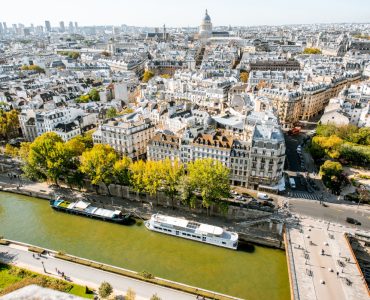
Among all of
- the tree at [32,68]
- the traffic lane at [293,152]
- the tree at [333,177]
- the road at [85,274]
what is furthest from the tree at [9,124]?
the tree at [32,68]

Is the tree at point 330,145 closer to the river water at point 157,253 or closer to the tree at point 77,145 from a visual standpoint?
the river water at point 157,253

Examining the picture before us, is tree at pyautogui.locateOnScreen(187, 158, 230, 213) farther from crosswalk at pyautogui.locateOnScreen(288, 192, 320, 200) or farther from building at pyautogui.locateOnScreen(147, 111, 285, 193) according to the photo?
crosswalk at pyautogui.locateOnScreen(288, 192, 320, 200)

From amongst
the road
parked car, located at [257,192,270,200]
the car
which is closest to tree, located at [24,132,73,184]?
the road

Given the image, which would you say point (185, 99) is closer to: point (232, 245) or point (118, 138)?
point (118, 138)

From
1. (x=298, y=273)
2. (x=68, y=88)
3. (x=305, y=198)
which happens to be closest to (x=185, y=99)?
(x=68, y=88)

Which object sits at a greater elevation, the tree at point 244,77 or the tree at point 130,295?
the tree at point 244,77

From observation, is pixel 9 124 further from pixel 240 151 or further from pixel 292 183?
pixel 292 183
